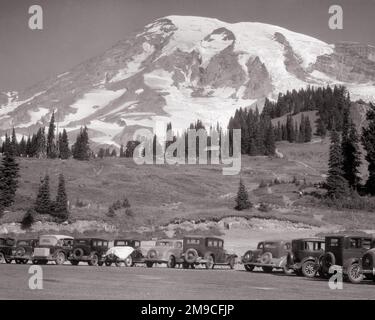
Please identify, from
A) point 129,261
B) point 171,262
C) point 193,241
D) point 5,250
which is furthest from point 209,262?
point 5,250

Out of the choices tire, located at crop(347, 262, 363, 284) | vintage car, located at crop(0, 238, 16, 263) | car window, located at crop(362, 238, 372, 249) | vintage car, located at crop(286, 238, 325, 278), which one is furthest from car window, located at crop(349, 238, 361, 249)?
vintage car, located at crop(0, 238, 16, 263)

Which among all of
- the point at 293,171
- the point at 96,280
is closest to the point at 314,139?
the point at 293,171

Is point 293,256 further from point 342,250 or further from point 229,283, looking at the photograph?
point 229,283

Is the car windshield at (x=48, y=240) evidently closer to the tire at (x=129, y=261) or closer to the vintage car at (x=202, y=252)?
the tire at (x=129, y=261)

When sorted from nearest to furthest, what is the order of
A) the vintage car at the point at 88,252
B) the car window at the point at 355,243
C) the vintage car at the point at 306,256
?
the car window at the point at 355,243 → the vintage car at the point at 306,256 → the vintage car at the point at 88,252

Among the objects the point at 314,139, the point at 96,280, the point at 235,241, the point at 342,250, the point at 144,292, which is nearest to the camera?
the point at 144,292

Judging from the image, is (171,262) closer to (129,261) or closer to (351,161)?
(129,261)

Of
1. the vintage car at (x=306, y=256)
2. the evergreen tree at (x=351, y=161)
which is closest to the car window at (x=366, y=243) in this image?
the vintage car at (x=306, y=256)

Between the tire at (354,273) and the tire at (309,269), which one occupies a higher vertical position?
the tire at (354,273)
